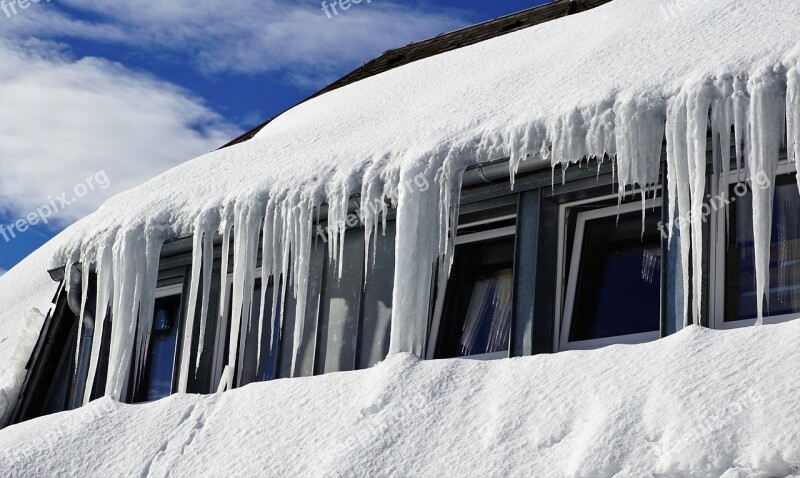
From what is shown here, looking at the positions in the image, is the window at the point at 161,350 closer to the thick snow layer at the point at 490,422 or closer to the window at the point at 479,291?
the thick snow layer at the point at 490,422

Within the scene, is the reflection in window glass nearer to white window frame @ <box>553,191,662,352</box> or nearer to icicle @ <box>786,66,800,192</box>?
white window frame @ <box>553,191,662,352</box>

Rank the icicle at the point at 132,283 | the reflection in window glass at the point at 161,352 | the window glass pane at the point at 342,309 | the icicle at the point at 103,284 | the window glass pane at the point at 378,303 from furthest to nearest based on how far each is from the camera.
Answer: the reflection in window glass at the point at 161,352
the icicle at the point at 103,284
the icicle at the point at 132,283
the window glass pane at the point at 342,309
the window glass pane at the point at 378,303

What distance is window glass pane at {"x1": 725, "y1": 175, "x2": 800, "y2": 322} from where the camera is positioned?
511cm

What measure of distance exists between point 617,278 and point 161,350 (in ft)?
10.6

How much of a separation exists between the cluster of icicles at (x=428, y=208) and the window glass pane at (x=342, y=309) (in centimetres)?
9

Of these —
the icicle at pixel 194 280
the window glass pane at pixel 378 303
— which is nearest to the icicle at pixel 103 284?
the icicle at pixel 194 280

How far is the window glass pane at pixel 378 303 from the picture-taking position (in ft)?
20.0

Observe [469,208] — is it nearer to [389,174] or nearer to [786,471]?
[389,174]

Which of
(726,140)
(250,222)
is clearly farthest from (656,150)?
(250,222)

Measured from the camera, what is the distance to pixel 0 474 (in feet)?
19.4

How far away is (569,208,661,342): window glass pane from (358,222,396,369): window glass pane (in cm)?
100

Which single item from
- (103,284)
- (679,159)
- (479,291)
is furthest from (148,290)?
(679,159)

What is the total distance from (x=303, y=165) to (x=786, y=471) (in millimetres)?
3461

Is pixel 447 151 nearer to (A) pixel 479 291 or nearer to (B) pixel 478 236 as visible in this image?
(B) pixel 478 236
